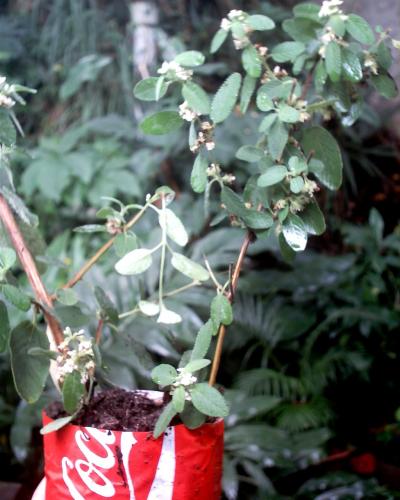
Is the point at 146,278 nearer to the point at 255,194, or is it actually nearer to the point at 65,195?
the point at 65,195

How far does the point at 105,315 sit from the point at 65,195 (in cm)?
191

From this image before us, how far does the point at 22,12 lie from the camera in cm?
342

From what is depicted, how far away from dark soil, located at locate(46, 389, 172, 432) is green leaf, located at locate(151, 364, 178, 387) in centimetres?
7

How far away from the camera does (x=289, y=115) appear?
84cm

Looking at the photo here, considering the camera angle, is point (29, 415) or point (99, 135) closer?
point (29, 415)

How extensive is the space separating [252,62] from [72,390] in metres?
0.45

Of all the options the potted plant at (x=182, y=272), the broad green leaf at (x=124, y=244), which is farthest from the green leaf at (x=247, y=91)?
the broad green leaf at (x=124, y=244)

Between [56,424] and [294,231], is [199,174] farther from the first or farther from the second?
[56,424]

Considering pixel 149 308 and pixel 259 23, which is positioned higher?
pixel 259 23

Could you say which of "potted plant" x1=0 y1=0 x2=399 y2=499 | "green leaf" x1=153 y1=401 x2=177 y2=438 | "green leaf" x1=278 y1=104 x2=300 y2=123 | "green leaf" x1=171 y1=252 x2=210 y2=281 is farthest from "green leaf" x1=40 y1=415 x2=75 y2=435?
"green leaf" x1=278 y1=104 x2=300 y2=123

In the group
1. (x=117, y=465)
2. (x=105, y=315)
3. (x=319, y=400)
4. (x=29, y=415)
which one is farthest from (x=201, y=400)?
(x=319, y=400)

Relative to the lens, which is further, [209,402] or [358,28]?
[358,28]

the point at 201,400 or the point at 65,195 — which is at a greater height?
the point at 201,400

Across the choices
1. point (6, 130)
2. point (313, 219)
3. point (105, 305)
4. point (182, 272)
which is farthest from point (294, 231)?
point (6, 130)
